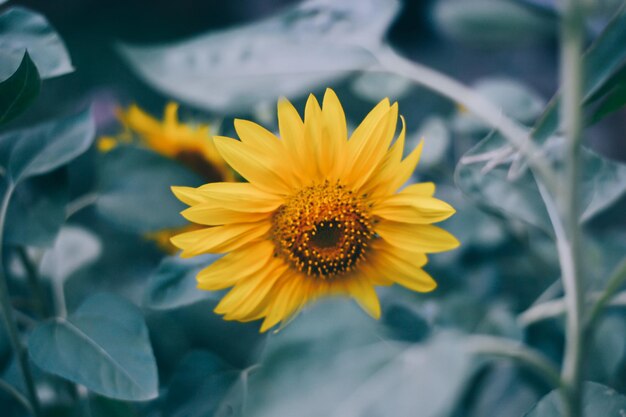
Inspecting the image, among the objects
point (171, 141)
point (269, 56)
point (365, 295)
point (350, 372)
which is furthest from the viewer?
point (171, 141)

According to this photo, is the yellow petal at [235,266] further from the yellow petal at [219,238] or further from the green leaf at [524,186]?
the green leaf at [524,186]

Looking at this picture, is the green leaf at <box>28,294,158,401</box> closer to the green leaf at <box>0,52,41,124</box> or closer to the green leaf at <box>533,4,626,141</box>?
the green leaf at <box>0,52,41,124</box>

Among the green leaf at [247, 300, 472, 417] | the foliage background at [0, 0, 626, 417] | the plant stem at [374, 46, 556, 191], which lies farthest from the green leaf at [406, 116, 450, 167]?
the green leaf at [247, 300, 472, 417]

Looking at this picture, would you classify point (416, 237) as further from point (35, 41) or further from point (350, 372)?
point (35, 41)

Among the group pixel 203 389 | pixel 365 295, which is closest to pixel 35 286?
pixel 203 389

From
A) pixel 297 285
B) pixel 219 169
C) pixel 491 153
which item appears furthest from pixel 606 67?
pixel 219 169

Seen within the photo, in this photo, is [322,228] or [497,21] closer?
[322,228]

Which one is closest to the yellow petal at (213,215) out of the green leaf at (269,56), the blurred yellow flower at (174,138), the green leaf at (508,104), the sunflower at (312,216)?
the sunflower at (312,216)
